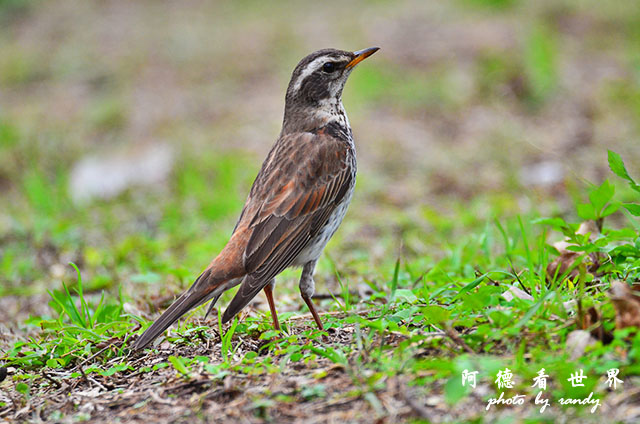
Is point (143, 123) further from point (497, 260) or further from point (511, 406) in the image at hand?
point (511, 406)

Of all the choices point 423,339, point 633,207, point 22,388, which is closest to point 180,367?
point 22,388

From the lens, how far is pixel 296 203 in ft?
17.5

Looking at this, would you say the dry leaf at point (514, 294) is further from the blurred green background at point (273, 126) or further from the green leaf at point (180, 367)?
the green leaf at point (180, 367)

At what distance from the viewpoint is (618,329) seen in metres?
3.55

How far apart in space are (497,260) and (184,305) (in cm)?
300

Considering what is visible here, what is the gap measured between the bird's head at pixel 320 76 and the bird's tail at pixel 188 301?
2.01 m

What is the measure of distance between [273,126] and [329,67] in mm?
5876

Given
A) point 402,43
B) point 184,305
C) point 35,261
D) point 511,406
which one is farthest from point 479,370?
point 402,43

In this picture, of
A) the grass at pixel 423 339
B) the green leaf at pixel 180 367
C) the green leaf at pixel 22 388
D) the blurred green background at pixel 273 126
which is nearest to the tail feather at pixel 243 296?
the grass at pixel 423 339

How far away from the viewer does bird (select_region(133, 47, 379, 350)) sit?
4754mm

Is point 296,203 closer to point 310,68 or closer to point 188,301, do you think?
point 188,301

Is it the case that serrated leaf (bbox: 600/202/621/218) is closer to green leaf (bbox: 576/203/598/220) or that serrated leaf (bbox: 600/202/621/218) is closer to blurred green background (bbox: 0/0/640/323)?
green leaf (bbox: 576/203/598/220)

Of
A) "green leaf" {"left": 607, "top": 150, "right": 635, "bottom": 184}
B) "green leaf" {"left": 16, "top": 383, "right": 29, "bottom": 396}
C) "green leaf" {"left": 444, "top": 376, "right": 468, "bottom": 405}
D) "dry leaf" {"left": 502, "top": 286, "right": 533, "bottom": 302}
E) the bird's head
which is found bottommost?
"green leaf" {"left": 16, "top": 383, "right": 29, "bottom": 396}

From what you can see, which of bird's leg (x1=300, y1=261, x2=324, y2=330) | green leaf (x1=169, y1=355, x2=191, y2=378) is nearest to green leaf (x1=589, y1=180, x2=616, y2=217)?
bird's leg (x1=300, y1=261, x2=324, y2=330)
